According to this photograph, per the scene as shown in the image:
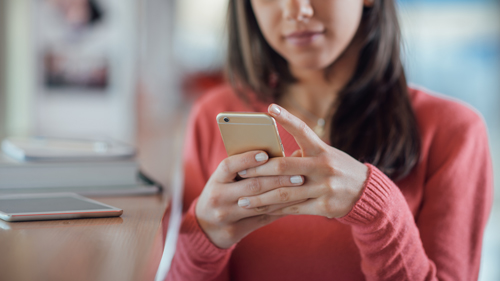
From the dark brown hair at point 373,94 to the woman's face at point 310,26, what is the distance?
0.21ft

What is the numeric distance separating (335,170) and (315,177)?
22 millimetres

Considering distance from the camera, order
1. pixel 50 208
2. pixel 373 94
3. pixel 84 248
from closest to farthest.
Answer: pixel 84 248 → pixel 50 208 → pixel 373 94

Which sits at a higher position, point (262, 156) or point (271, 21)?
point (271, 21)

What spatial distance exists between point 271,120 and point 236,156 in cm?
7

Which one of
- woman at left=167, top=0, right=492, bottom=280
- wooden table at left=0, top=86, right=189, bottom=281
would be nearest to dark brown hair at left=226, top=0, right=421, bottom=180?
woman at left=167, top=0, right=492, bottom=280

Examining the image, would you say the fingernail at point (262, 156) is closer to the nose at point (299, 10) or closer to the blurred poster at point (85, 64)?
the nose at point (299, 10)

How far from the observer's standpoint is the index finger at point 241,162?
1.50ft

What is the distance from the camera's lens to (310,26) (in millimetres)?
652

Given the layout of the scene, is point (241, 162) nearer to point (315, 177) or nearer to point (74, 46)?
point (315, 177)

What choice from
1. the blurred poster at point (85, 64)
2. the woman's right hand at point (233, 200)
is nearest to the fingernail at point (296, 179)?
the woman's right hand at point (233, 200)

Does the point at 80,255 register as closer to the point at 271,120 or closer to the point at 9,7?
the point at 271,120

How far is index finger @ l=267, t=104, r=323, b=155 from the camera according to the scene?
42 centimetres

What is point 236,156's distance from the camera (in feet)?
1.53

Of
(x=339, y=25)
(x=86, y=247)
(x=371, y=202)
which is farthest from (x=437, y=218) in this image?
(x=86, y=247)
